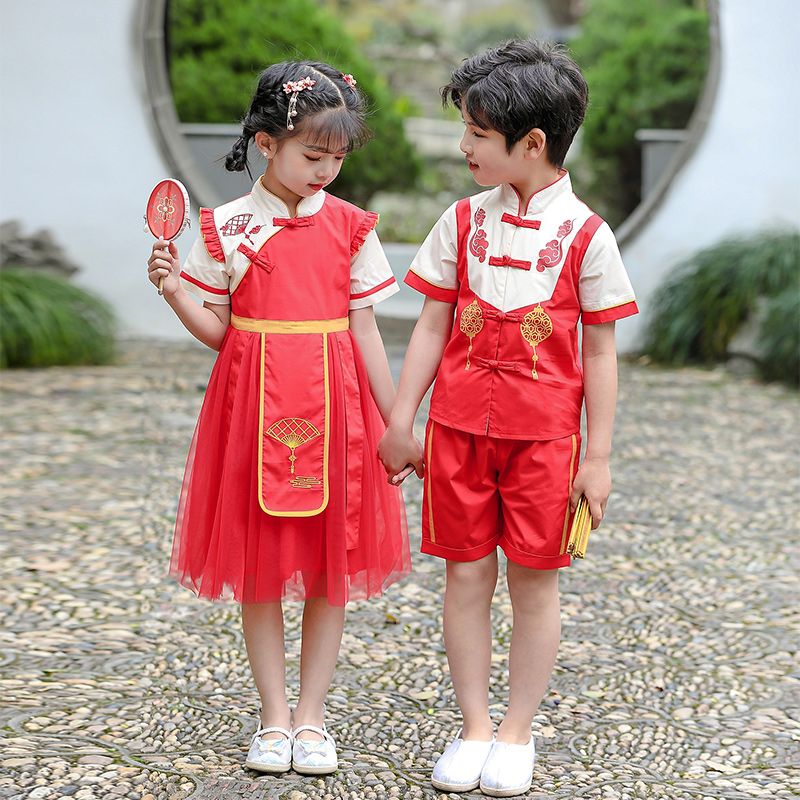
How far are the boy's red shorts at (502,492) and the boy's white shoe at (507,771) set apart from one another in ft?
1.13

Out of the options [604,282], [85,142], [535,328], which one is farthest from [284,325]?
[85,142]

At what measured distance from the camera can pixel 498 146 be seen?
6.47 feet

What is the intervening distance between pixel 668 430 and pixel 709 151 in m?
2.04

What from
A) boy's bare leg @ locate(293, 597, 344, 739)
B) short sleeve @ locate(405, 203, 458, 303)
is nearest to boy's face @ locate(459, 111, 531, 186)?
short sleeve @ locate(405, 203, 458, 303)

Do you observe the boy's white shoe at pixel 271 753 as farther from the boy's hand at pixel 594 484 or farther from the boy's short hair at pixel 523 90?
the boy's short hair at pixel 523 90

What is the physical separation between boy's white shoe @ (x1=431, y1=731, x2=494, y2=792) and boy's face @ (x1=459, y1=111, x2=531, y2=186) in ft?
3.16

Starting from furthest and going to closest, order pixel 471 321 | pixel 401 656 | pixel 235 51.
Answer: pixel 235 51, pixel 401 656, pixel 471 321

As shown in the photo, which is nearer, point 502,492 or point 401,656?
point 502,492

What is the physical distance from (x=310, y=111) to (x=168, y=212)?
0.28 meters

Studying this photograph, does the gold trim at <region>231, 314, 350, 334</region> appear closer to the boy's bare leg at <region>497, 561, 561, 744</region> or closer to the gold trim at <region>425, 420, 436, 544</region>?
the gold trim at <region>425, 420, 436, 544</region>

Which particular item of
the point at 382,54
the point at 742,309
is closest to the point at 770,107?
the point at 742,309

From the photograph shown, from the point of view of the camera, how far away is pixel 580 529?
6.62ft

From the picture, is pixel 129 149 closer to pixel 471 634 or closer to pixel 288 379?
pixel 288 379

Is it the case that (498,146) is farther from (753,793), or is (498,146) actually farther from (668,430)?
(668,430)
